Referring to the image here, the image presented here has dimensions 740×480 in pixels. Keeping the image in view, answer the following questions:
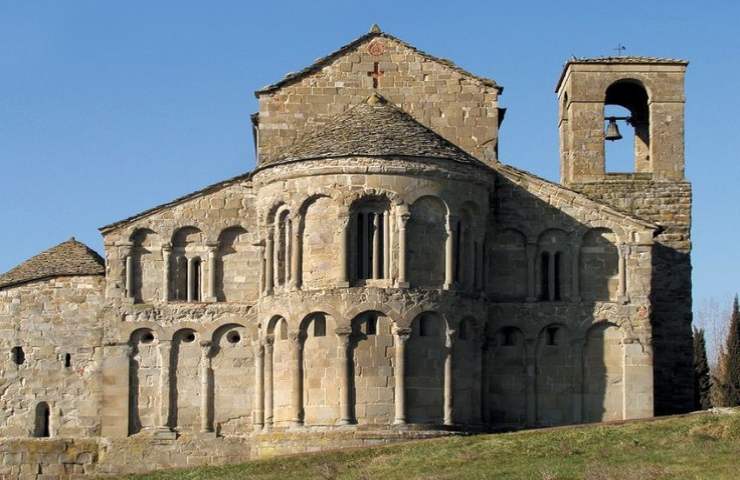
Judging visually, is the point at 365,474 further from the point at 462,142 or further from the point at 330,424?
the point at 462,142

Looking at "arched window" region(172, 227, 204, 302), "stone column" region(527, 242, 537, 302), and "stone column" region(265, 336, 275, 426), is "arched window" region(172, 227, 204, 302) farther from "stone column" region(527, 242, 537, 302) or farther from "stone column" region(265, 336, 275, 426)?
"stone column" region(527, 242, 537, 302)

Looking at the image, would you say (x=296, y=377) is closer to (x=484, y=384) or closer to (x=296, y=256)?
(x=296, y=256)

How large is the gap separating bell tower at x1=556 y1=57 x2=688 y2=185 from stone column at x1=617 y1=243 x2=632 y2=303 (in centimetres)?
427

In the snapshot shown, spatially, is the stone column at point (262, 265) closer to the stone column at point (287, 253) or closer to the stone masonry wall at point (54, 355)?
the stone column at point (287, 253)

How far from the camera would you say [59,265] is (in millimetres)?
44531

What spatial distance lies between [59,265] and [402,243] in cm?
972

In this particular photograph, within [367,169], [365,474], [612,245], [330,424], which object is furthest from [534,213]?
[365,474]

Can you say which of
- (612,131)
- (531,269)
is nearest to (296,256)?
(531,269)

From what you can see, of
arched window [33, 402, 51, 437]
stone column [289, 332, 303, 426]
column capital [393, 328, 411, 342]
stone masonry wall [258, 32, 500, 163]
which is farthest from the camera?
stone masonry wall [258, 32, 500, 163]

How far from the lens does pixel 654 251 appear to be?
4675 cm

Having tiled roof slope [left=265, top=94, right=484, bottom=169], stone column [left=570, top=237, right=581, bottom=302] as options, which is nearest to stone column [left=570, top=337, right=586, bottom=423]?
stone column [left=570, top=237, right=581, bottom=302]

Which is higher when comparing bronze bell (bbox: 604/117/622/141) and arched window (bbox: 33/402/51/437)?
bronze bell (bbox: 604/117/622/141)

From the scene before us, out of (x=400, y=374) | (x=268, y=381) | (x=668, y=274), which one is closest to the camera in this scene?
(x=400, y=374)

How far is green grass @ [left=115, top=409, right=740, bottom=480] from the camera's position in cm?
3300
